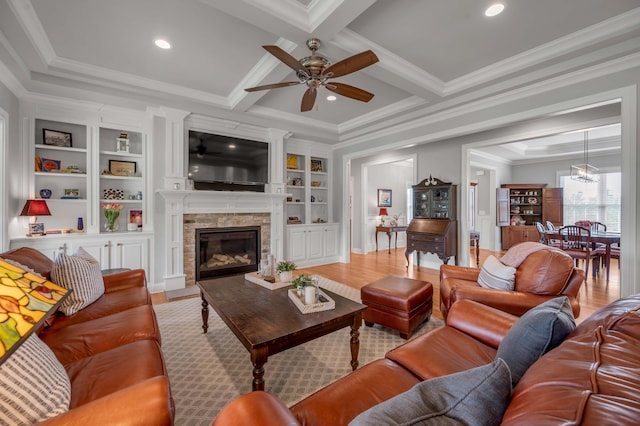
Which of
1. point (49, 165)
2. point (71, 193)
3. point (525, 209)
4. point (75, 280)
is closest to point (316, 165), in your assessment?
point (71, 193)

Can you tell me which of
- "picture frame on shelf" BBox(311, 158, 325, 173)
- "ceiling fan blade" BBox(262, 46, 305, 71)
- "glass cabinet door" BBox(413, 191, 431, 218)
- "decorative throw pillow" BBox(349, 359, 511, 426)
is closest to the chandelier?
"glass cabinet door" BBox(413, 191, 431, 218)

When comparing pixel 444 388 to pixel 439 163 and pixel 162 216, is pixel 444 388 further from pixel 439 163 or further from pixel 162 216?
pixel 439 163

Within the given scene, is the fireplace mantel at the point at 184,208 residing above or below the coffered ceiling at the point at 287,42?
below

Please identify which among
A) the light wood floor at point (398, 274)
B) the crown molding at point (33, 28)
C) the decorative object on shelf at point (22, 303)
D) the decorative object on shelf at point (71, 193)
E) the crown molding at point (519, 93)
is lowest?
the light wood floor at point (398, 274)

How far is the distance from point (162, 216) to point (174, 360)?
2.46 m

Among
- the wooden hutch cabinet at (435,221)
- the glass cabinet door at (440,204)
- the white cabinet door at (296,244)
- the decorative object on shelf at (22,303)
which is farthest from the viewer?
the white cabinet door at (296,244)

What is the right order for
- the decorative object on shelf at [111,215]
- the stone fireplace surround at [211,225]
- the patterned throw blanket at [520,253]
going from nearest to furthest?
the patterned throw blanket at [520,253] < the decorative object on shelf at [111,215] < the stone fireplace surround at [211,225]

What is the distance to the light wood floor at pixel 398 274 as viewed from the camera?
3.51m

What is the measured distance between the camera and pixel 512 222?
7645mm

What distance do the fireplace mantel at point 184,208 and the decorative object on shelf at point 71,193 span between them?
39.2 inches

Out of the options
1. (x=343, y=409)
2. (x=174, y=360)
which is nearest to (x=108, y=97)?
(x=174, y=360)

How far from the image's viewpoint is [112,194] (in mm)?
3918

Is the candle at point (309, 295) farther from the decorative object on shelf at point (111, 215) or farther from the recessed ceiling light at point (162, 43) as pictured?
the decorative object on shelf at point (111, 215)

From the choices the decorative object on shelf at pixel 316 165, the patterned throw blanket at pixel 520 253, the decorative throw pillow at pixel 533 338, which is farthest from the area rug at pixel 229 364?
the decorative object on shelf at pixel 316 165
